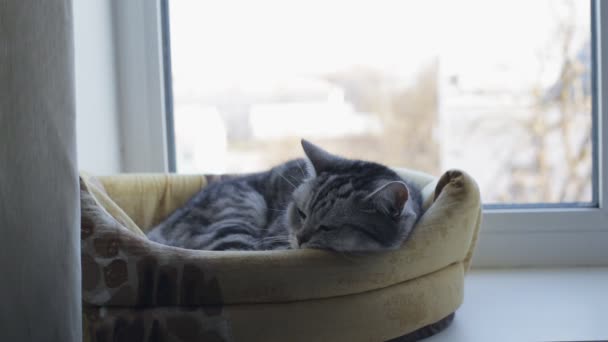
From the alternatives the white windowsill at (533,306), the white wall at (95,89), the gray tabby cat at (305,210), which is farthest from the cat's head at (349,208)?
the white wall at (95,89)

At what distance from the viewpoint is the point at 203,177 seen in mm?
1905

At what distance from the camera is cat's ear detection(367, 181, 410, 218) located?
1264 millimetres

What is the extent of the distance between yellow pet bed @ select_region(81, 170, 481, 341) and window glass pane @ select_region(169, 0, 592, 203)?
0.82 metres

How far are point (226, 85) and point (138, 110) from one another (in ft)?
1.04

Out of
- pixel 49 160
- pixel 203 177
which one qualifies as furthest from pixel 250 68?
pixel 49 160

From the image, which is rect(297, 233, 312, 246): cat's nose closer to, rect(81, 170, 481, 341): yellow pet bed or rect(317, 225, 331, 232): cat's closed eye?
rect(317, 225, 331, 232): cat's closed eye

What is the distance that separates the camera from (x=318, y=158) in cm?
153

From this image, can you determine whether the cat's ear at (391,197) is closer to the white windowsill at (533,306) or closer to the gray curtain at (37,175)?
the white windowsill at (533,306)

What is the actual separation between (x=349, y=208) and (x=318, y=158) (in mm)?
221

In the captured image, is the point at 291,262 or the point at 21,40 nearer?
the point at 21,40

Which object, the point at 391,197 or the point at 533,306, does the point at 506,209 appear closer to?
the point at 533,306

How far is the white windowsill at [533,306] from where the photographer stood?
53.7 inches

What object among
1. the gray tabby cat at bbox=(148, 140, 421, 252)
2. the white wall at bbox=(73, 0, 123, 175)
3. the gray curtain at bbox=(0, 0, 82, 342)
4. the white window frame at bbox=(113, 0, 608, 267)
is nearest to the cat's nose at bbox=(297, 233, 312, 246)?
the gray tabby cat at bbox=(148, 140, 421, 252)

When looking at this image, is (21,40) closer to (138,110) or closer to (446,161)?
(138,110)
